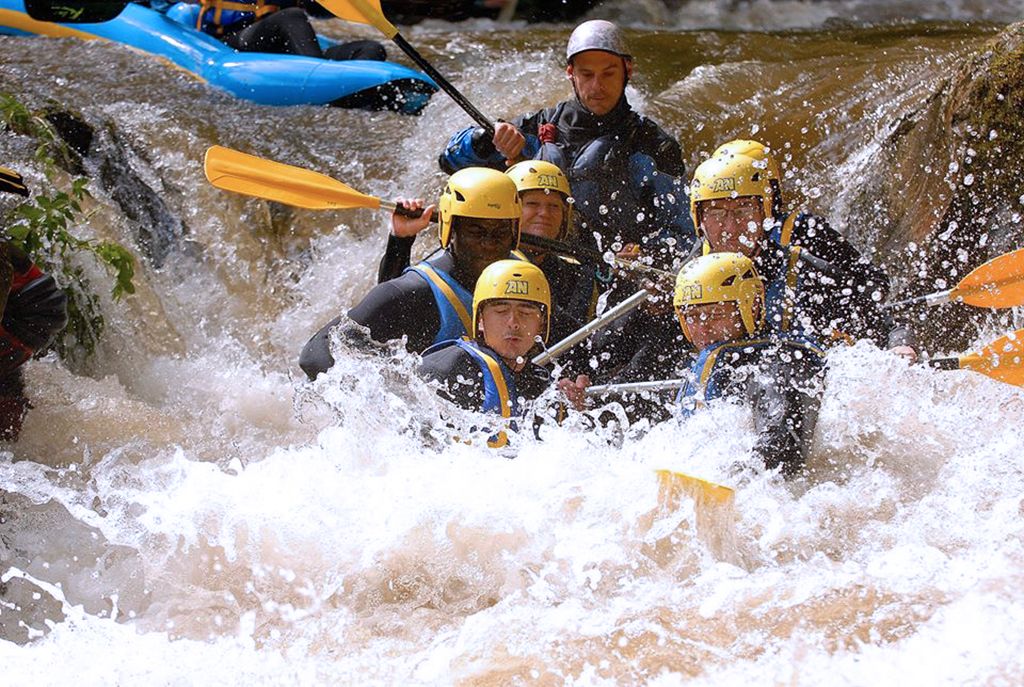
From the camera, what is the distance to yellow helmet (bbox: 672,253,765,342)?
3.91 metres

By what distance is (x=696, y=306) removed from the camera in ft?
13.0

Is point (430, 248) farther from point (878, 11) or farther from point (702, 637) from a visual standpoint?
point (878, 11)

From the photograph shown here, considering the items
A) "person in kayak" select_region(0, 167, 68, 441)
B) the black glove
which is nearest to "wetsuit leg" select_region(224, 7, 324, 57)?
the black glove

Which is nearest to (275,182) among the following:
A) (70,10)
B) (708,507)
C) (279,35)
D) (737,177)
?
(737,177)

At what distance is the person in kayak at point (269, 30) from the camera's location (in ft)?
26.1

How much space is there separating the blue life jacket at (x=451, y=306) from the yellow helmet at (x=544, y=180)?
1.69ft

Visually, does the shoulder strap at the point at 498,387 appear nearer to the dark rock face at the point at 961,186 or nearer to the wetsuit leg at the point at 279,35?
the dark rock face at the point at 961,186

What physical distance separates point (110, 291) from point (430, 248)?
1396 mm

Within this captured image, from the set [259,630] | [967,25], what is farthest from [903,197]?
[967,25]

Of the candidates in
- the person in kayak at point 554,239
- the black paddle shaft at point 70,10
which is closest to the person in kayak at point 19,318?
the person in kayak at point 554,239

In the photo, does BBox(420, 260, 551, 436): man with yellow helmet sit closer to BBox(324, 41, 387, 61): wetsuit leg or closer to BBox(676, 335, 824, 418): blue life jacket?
BBox(676, 335, 824, 418): blue life jacket

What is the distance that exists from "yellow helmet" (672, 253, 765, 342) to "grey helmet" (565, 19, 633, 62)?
128 cm

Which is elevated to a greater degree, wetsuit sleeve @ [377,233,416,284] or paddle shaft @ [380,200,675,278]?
paddle shaft @ [380,200,675,278]

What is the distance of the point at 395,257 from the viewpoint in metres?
4.74
